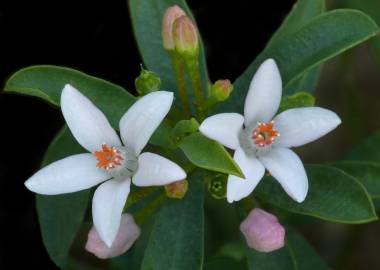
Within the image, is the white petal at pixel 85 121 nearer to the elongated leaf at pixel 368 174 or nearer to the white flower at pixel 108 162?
the white flower at pixel 108 162

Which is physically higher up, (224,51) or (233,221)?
(224,51)

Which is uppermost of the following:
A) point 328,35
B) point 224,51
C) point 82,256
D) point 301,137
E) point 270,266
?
point 328,35

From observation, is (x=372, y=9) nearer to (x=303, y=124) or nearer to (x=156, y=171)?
(x=303, y=124)

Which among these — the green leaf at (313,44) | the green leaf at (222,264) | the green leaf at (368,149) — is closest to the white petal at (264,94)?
the green leaf at (313,44)

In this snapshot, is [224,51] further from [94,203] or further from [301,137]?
[94,203]

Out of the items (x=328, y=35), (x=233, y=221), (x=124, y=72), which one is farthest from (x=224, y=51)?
(x=328, y=35)

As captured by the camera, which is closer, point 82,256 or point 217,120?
point 217,120
